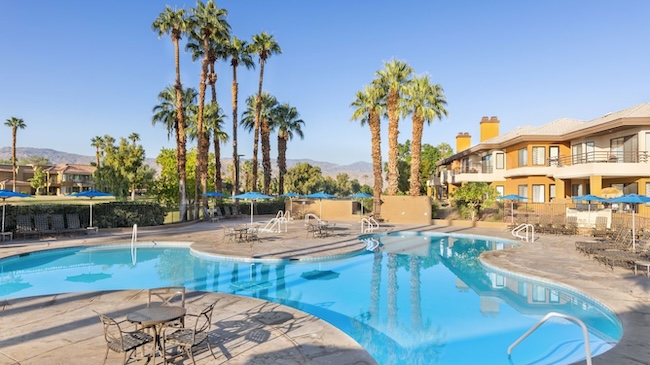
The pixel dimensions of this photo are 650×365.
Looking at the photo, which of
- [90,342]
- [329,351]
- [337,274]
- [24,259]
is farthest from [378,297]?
[24,259]

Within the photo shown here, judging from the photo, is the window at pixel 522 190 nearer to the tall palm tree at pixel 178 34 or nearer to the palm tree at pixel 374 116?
the palm tree at pixel 374 116

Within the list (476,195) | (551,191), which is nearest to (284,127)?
(476,195)

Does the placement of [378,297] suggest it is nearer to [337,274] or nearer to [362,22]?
[337,274]

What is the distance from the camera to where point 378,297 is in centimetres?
1074

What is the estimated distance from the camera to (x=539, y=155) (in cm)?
3025

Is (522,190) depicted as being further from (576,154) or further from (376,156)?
(376,156)

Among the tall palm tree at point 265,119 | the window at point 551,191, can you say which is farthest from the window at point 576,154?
the tall palm tree at point 265,119

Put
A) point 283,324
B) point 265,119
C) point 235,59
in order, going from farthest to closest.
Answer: point 265,119, point 235,59, point 283,324

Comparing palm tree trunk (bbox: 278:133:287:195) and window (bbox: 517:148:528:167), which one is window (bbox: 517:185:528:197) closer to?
window (bbox: 517:148:528:167)

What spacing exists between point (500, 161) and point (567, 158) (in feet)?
21.7

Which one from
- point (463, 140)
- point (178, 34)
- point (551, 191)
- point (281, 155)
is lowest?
point (551, 191)

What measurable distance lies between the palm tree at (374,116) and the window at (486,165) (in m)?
13.4

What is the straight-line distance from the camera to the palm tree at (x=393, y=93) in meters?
28.6

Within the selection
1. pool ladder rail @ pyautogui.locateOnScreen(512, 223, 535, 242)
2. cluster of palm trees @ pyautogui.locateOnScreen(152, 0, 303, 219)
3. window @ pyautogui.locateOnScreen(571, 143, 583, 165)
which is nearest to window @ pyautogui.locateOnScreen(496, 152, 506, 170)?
window @ pyautogui.locateOnScreen(571, 143, 583, 165)
